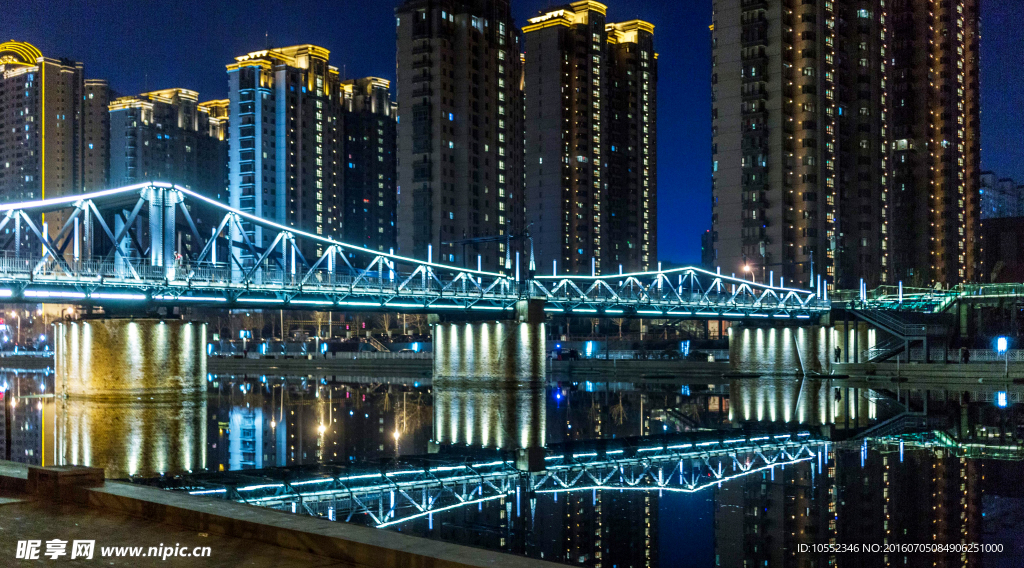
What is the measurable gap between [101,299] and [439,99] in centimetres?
8450

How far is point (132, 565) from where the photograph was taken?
41.8ft

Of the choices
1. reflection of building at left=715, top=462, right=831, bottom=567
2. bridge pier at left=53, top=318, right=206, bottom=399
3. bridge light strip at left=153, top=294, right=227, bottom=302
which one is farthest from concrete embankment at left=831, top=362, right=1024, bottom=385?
bridge pier at left=53, top=318, right=206, bottom=399

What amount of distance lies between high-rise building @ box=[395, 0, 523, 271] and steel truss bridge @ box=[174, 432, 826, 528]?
100 metres

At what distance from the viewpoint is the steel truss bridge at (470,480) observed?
23.4 meters

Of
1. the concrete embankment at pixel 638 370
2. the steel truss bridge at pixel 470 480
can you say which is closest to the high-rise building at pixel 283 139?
the concrete embankment at pixel 638 370

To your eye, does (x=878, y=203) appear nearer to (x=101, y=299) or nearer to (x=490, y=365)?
(x=490, y=365)

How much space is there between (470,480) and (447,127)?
11308cm

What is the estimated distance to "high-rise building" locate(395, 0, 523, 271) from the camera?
446 feet

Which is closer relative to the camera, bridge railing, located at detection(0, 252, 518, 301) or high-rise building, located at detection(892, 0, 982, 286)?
bridge railing, located at detection(0, 252, 518, 301)

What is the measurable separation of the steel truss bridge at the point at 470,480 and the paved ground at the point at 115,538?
624cm

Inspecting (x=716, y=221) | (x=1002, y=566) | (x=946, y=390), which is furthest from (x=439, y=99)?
(x=1002, y=566)

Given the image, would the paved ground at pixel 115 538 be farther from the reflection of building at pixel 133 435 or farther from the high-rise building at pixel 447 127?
the high-rise building at pixel 447 127

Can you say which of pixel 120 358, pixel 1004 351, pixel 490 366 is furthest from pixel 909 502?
pixel 1004 351

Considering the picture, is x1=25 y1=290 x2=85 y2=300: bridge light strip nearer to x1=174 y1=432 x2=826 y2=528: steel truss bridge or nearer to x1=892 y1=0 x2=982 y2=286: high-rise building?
x1=174 y1=432 x2=826 y2=528: steel truss bridge
